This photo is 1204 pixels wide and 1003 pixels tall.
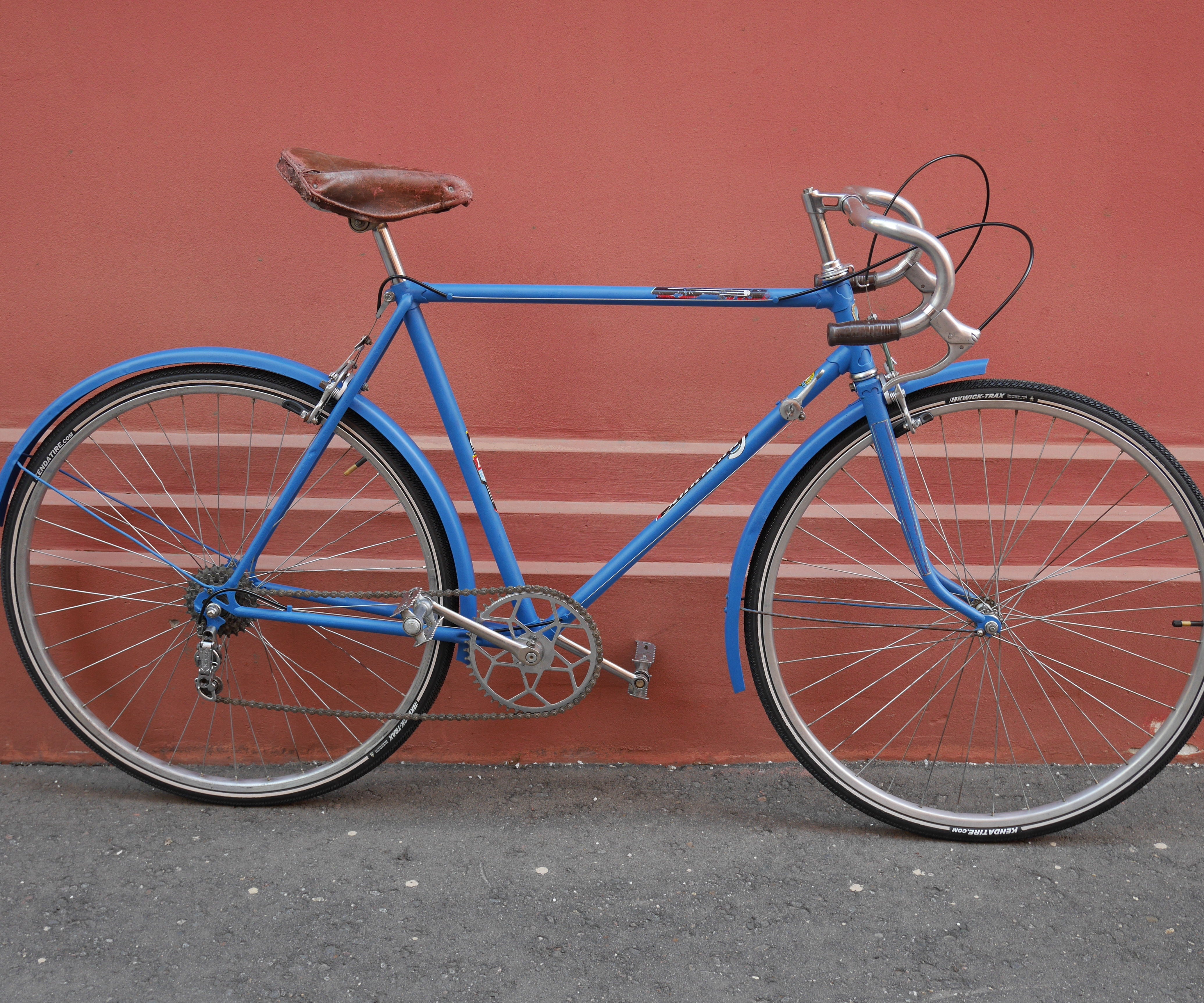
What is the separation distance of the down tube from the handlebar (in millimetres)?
120

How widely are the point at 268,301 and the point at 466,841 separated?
145cm

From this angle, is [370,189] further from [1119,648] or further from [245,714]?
[1119,648]

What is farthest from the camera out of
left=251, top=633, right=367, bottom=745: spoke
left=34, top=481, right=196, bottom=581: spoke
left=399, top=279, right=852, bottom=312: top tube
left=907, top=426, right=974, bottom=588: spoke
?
left=251, top=633, right=367, bottom=745: spoke

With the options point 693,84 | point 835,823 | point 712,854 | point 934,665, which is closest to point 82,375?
point 693,84

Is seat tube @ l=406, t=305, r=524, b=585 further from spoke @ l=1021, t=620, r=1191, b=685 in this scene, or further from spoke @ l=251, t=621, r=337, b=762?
spoke @ l=1021, t=620, r=1191, b=685

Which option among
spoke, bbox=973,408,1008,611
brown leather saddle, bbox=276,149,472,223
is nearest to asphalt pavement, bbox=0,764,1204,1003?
spoke, bbox=973,408,1008,611

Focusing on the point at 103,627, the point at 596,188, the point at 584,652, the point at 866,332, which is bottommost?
the point at 103,627

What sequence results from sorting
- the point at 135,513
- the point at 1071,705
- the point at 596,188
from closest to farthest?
the point at 596,188, the point at 135,513, the point at 1071,705

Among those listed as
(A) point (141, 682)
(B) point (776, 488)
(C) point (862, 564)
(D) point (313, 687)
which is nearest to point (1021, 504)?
(C) point (862, 564)

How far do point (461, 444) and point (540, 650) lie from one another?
51 centimetres

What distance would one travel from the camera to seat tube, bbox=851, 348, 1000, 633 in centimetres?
193

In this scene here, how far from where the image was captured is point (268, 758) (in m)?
2.47

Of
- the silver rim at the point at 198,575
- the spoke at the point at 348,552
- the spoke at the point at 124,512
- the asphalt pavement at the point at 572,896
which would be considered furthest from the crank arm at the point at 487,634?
the spoke at the point at 124,512

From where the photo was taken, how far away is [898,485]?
1996mm
